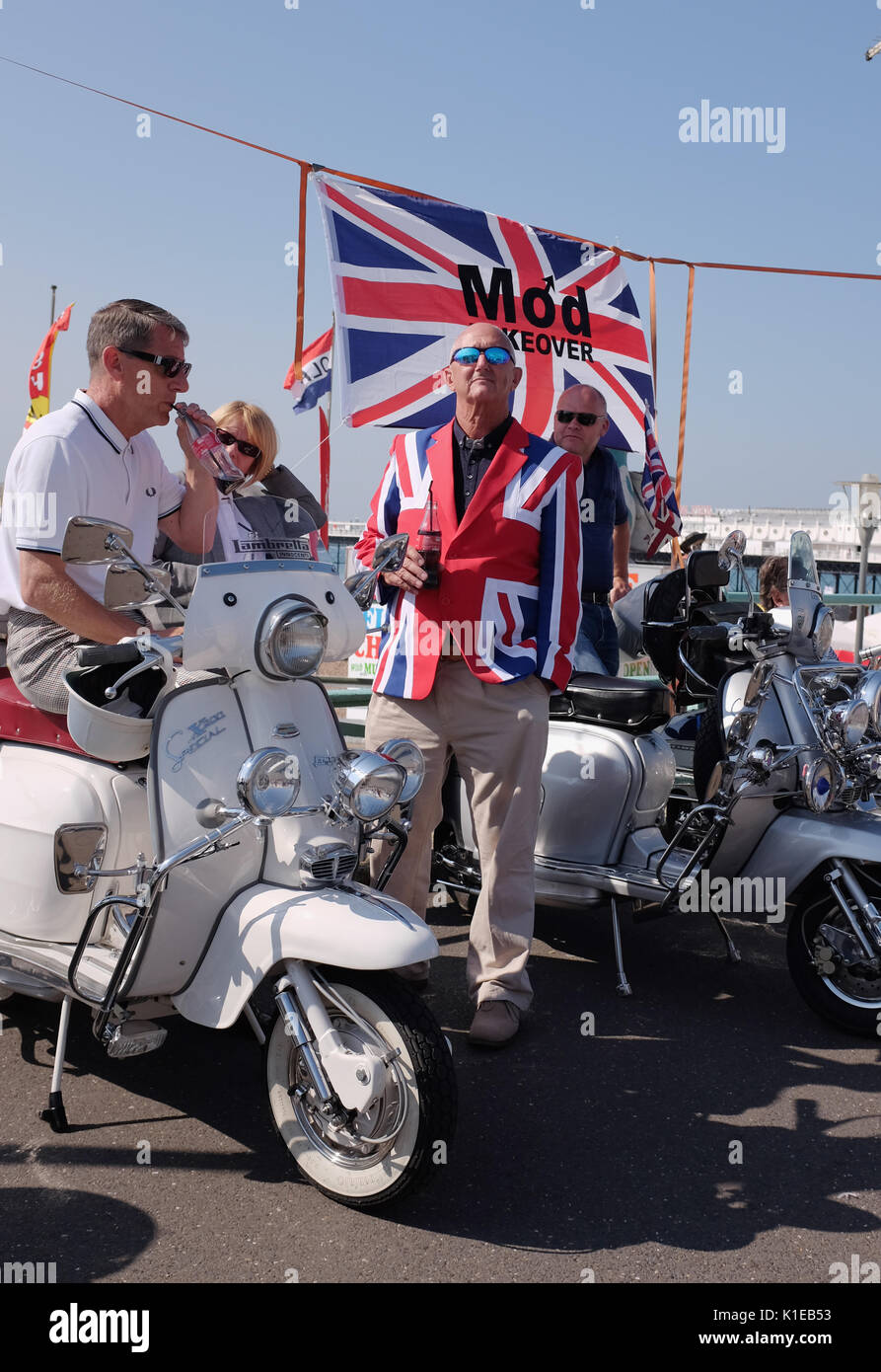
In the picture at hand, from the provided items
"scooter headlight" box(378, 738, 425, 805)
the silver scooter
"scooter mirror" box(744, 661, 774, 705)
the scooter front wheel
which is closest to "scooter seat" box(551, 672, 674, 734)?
the silver scooter

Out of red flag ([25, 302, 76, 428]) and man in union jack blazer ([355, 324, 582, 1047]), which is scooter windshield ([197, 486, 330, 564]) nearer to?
man in union jack blazer ([355, 324, 582, 1047])

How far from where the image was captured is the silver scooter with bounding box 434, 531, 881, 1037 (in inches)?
145

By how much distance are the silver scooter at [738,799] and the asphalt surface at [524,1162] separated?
34 centimetres

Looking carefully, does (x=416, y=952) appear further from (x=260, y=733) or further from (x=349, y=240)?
(x=349, y=240)

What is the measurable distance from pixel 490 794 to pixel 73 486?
1508 mm

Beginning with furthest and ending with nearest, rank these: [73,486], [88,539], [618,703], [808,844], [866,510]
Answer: [866,510], [618,703], [808,844], [73,486], [88,539]

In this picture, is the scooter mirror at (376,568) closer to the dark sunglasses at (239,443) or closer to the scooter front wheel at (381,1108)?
the scooter front wheel at (381,1108)

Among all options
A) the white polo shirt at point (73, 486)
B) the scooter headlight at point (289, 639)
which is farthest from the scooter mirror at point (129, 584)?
the white polo shirt at point (73, 486)

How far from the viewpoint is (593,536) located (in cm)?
489

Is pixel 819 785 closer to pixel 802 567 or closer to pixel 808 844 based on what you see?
pixel 808 844

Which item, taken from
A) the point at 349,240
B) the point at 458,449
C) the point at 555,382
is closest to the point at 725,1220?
the point at 458,449

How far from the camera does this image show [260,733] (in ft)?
8.91

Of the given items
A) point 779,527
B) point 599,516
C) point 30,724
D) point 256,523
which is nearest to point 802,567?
point 599,516

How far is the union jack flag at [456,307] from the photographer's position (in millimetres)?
6098
